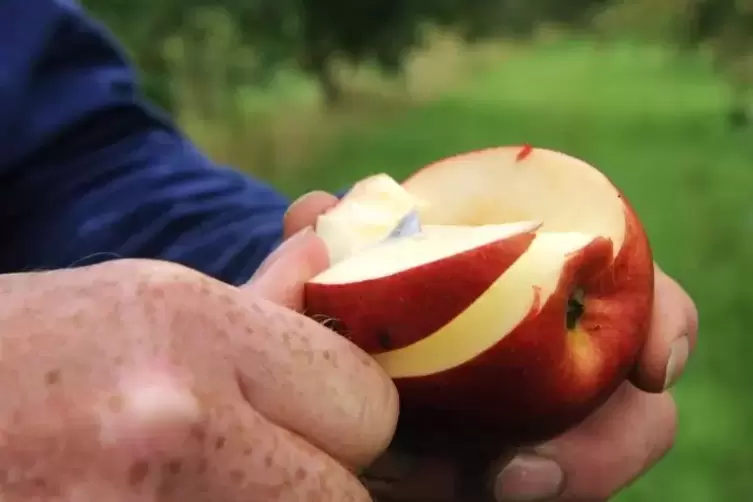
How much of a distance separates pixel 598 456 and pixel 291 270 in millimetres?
175

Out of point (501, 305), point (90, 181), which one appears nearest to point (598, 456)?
point (501, 305)

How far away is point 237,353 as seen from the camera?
0.88 feet

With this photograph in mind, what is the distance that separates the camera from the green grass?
121 centimetres

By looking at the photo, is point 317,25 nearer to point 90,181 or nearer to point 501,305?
point 90,181

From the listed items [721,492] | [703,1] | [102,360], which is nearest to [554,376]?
[102,360]

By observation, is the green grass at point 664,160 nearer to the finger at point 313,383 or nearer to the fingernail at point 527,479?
the fingernail at point 527,479

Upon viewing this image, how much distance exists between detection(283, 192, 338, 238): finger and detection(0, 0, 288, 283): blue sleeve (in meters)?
0.10

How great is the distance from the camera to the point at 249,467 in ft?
0.85

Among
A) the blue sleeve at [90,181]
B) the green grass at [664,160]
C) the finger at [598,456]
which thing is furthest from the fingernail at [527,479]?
the green grass at [664,160]

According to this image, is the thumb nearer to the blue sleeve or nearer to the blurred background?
the blue sleeve

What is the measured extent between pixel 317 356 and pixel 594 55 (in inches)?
78.5

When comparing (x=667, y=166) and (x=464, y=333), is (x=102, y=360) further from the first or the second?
(x=667, y=166)

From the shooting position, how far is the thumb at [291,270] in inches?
12.8

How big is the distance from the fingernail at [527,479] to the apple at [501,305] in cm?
3
